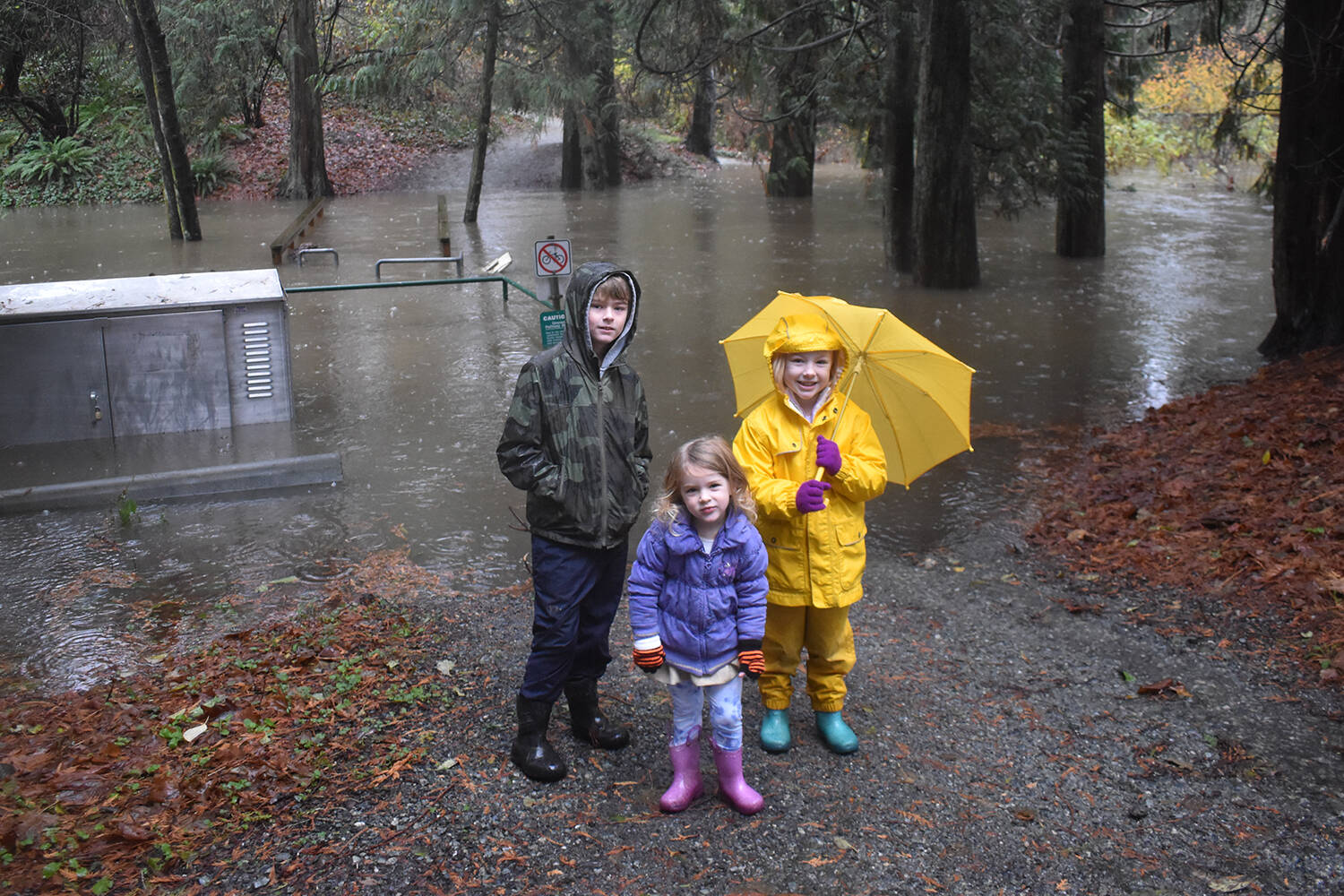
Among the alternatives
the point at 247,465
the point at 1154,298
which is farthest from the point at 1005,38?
A: the point at 247,465

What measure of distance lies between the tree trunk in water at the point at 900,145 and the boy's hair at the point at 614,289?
13689 mm

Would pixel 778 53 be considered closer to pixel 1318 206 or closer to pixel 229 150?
pixel 1318 206

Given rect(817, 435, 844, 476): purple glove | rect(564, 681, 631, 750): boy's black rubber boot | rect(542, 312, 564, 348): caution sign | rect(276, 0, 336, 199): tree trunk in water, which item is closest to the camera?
rect(817, 435, 844, 476): purple glove

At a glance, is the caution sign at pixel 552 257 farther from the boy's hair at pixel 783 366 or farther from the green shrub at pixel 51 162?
the green shrub at pixel 51 162

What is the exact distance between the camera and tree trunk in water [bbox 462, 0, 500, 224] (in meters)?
23.0

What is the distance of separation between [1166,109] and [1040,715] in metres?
41.5

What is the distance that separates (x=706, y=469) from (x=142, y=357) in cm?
687

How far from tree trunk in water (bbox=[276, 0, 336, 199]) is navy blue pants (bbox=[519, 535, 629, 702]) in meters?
29.5

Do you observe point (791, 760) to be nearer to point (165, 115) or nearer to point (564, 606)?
point (564, 606)

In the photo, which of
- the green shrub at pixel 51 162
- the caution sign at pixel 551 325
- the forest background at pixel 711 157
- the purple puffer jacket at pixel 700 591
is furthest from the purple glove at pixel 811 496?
the green shrub at pixel 51 162

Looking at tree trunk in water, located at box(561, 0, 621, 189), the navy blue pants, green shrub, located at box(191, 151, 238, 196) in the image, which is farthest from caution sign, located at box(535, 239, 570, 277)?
green shrub, located at box(191, 151, 238, 196)

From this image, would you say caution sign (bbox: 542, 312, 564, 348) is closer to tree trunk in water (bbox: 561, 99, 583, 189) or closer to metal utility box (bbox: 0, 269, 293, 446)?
metal utility box (bbox: 0, 269, 293, 446)

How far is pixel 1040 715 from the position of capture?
4816 mm

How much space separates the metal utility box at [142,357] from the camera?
28.9 ft
